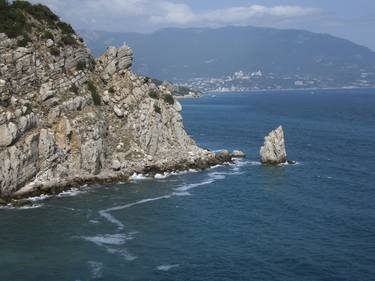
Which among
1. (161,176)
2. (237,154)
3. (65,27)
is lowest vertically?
(161,176)

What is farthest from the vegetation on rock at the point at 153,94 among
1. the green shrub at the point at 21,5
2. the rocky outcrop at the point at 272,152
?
the green shrub at the point at 21,5

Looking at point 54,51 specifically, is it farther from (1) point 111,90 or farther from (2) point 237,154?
(2) point 237,154

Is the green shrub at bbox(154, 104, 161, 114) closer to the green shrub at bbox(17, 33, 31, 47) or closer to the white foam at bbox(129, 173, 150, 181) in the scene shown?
the white foam at bbox(129, 173, 150, 181)

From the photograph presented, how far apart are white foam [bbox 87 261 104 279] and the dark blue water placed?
11cm

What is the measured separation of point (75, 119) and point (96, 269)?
46.6m

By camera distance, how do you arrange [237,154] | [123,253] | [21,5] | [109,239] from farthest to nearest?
[237,154], [21,5], [109,239], [123,253]

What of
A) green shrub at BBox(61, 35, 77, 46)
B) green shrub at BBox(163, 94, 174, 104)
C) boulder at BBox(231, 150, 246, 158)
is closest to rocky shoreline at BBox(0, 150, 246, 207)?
boulder at BBox(231, 150, 246, 158)

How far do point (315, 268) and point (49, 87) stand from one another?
61.2 metres

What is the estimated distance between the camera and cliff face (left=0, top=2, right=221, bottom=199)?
301ft

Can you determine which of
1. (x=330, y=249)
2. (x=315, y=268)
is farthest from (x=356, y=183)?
(x=315, y=268)

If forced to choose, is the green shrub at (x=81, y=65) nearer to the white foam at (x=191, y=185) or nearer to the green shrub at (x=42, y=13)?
the green shrub at (x=42, y=13)

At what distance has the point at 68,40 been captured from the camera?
361 feet

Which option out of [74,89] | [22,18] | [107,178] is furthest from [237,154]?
[22,18]

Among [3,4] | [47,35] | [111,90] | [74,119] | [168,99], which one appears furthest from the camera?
[168,99]
